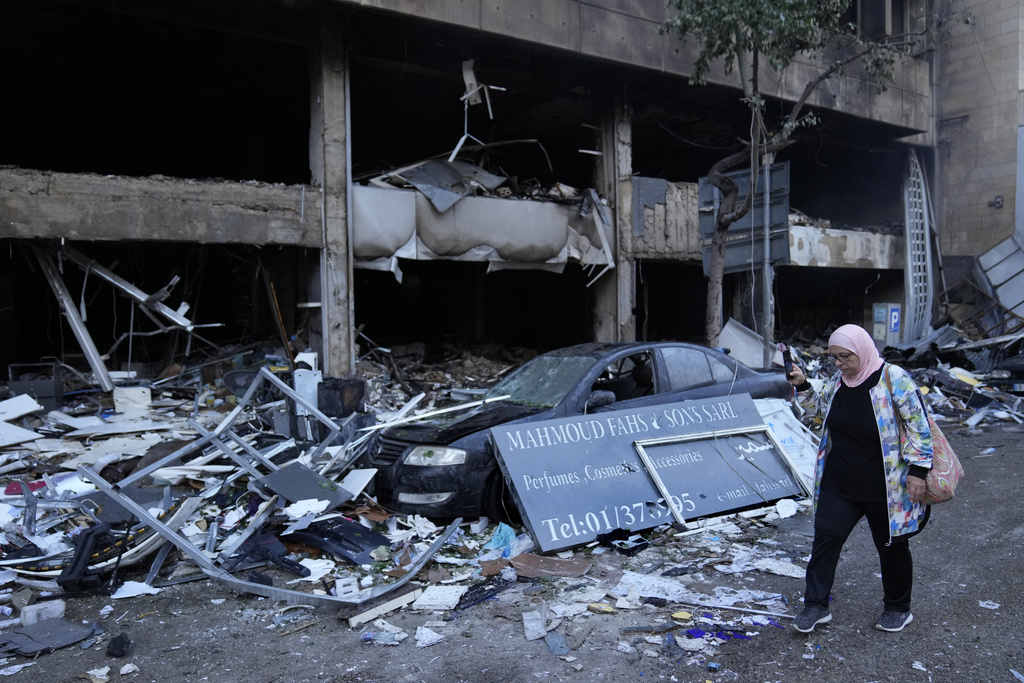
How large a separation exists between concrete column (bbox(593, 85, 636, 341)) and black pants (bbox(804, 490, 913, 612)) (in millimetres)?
9638

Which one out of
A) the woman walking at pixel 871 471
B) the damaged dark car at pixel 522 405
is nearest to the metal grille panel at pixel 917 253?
the damaged dark car at pixel 522 405

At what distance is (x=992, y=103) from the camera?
1700 cm

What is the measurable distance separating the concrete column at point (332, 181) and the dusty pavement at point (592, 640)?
6.20 m

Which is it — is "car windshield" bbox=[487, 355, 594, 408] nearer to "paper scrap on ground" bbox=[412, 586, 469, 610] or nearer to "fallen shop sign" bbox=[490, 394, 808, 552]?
"fallen shop sign" bbox=[490, 394, 808, 552]

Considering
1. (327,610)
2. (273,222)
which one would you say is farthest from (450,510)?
(273,222)

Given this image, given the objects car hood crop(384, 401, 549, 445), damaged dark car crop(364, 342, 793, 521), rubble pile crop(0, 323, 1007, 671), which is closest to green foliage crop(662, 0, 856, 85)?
damaged dark car crop(364, 342, 793, 521)

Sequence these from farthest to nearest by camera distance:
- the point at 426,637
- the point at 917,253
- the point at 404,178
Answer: the point at 917,253 < the point at 404,178 < the point at 426,637

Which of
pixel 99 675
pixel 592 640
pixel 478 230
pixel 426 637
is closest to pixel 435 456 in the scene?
pixel 426 637

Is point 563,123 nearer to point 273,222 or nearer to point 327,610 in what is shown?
point 273,222

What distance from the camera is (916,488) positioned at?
3500 millimetres

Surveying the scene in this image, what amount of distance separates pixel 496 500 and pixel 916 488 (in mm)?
3067

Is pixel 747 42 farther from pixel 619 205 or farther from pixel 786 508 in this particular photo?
pixel 786 508

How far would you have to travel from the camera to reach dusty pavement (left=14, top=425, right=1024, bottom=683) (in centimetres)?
346

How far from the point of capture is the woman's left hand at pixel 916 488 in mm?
3498
